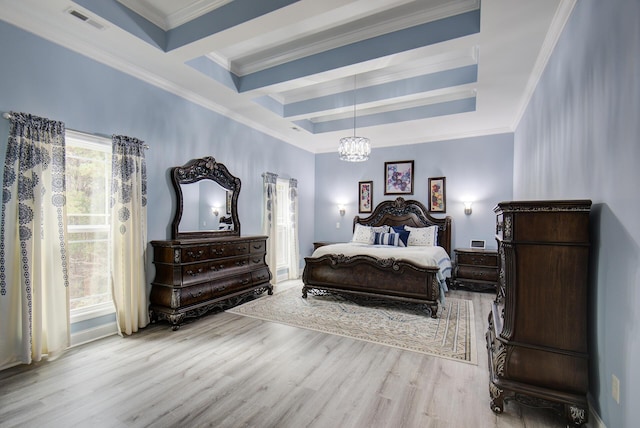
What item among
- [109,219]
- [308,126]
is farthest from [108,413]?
[308,126]

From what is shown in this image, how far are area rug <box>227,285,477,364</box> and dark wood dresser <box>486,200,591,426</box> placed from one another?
855mm

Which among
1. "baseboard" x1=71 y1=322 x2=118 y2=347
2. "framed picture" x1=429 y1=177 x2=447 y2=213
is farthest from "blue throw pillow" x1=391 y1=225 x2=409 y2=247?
"baseboard" x1=71 y1=322 x2=118 y2=347

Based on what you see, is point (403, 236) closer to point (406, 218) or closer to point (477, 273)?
point (406, 218)

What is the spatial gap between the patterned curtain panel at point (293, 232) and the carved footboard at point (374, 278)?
1.55 metres

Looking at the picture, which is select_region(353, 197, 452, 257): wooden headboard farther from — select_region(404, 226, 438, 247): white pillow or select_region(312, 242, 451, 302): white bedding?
select_region(312, 242, 451, 302): white bedding

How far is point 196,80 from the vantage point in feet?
12.7

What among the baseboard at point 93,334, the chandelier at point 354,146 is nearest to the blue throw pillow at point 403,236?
the chandelier at point 354,146

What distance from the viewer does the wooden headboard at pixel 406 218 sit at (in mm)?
6004

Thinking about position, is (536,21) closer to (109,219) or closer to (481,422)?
(481,422)

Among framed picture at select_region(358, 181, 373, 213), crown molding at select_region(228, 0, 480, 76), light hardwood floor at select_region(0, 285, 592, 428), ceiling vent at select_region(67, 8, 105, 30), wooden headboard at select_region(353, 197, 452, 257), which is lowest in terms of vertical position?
light hardwood floor at select_region(0, 285, 592, 428)

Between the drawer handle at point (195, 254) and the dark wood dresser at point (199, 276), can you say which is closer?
the dark wood dresser at point (199, 276)

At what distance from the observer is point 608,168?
1.79 meters

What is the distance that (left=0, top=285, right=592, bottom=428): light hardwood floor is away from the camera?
203 cm

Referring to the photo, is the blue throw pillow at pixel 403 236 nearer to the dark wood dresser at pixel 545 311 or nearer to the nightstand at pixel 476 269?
the nightstand at pixel 476 269
